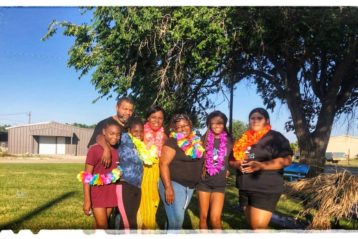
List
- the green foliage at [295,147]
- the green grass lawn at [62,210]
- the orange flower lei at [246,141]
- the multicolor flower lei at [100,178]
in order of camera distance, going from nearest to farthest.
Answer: the multicolor flower lei at [100,178]
the orange flower lei at [246,141]
the green foliage at [295,147]
the green grass lawn at [62,210]

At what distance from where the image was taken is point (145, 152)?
3.50 meters

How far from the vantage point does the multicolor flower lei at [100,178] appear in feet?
10.7

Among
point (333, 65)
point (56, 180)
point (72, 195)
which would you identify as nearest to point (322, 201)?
point (333, 65)

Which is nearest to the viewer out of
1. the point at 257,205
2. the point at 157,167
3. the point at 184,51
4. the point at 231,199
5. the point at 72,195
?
the point at 257,205

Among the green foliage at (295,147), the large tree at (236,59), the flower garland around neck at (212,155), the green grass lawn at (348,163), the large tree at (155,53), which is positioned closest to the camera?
the flower garland around neck at (212,155)

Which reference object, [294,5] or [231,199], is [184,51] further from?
[231,199]

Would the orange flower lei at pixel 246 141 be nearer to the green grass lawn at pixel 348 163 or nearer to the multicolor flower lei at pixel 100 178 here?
the multicolor flower lei at pixel 100 178

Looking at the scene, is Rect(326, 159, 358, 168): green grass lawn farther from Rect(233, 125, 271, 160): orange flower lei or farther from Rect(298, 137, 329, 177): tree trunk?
Rect(233, 125, 271, 160): orange flower lei

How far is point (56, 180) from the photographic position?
336 inches

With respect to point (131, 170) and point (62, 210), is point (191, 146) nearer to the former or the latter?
point (131, 170)

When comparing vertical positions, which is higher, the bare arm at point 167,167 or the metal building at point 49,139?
the metal building at point 49,139

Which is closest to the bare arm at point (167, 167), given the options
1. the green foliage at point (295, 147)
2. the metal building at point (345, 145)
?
the green foliage at point (295, 147)

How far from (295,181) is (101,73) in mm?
2111

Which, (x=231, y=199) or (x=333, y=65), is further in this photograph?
(x=231, y=199)
